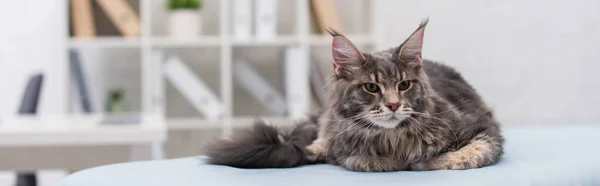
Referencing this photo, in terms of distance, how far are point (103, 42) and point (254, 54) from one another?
0.78 m

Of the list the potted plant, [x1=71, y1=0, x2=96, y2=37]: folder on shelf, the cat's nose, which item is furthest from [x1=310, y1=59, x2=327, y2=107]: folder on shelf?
the cat's nose

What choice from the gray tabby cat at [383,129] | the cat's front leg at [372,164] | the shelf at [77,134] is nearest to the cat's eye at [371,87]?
the gray tabby cat at [383,129]

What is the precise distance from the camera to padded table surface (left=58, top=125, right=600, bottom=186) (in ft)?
3.76

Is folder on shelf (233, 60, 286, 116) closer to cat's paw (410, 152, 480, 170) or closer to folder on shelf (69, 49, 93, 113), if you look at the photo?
folder on shelf (69, 49, 93, 113)

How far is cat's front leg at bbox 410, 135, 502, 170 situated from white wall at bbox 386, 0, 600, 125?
6.24 ft

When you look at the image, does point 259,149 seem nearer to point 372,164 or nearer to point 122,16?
point 372,164

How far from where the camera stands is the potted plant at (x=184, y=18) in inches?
123

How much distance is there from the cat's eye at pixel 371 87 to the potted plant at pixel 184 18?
1965 millimetres

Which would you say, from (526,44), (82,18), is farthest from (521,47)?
(82,18)

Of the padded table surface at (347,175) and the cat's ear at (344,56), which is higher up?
the cat's ear at (344,56)

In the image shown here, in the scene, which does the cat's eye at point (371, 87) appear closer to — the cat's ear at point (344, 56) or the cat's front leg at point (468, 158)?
the cat's ear at point (344, 56)

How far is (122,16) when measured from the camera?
3.12m

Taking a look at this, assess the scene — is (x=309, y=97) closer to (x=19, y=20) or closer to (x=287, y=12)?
(x=287, y=12)

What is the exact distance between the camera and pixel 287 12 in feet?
11.4
